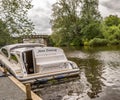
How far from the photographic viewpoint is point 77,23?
5766 centimetres

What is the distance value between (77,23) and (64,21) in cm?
330

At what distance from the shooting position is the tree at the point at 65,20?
56562 millimetres

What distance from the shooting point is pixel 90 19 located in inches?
2232

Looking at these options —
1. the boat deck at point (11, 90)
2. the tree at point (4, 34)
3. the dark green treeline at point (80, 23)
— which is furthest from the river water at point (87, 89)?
the dark green treeline at point (80, 23)

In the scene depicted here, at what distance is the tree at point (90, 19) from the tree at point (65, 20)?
5.51ft

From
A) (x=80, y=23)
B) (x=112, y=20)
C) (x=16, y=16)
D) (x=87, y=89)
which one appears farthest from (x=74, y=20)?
(x=87, y=89)

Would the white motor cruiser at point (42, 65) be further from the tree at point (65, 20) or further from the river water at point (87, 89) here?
the tree at point (65, 20)

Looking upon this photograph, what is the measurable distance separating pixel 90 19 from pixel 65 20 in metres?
5.98

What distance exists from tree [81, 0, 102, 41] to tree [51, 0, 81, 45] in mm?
1680

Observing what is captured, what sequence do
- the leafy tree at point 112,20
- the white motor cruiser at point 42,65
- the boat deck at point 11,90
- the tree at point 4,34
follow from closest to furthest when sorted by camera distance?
the boat deck at point 11,90, the white motor cruiser at point 42,65, the tree at point 4,34, the leafy tree at point 112,20

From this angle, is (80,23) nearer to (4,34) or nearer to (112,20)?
(112,20)

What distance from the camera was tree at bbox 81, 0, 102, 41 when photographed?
185 ft

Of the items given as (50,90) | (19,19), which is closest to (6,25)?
(19,19)

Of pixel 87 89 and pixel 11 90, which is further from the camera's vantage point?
pixel 87 89
